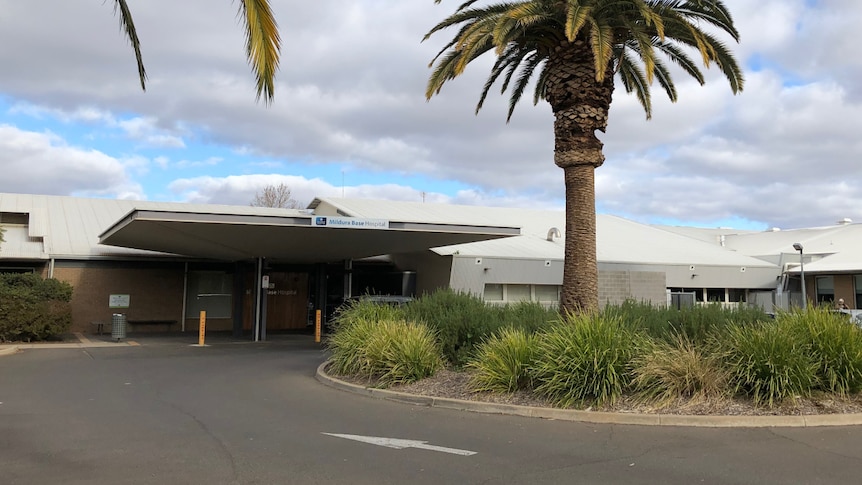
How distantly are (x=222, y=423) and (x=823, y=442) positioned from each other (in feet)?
24.6

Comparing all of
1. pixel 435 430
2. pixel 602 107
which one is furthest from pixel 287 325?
pixel 435 430

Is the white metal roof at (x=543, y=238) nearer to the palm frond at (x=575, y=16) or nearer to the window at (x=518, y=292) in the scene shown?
the window at (x=518, y=292)

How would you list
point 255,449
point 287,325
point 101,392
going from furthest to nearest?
1. point 287,325
2. point 101,392
3. point 255,449

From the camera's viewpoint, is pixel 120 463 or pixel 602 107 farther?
pixel 602 107

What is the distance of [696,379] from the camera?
9500 mm

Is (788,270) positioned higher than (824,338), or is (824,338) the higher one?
(788,270)

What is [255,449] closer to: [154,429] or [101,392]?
[154,429]

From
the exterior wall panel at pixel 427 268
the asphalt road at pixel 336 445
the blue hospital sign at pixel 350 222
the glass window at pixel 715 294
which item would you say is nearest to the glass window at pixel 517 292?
the exterior wall panel at pixel 427 268

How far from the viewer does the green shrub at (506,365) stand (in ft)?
34.5

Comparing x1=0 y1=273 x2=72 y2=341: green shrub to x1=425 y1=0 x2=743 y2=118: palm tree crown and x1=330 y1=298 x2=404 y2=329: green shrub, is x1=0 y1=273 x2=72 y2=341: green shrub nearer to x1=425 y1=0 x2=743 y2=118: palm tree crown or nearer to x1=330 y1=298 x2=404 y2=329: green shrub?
x1=330 y1=298 x2=404 y2=329: green shrub

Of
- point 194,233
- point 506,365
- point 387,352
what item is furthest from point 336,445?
point 194,233

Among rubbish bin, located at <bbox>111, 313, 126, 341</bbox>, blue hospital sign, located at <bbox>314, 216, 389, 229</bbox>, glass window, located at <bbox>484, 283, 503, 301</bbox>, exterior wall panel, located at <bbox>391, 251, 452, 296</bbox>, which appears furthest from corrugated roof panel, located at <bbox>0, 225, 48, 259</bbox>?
glass window, located at <bbox>484, 283, 503, 301</bbox>

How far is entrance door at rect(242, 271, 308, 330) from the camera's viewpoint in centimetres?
3002

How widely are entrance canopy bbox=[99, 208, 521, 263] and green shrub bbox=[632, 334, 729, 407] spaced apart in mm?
10270
